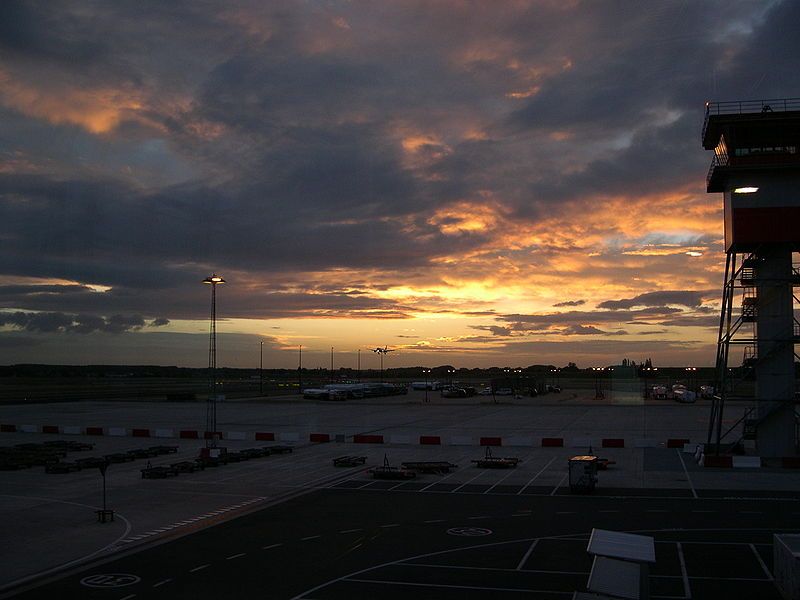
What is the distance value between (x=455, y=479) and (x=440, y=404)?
78.0m

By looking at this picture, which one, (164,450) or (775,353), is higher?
(775,353)

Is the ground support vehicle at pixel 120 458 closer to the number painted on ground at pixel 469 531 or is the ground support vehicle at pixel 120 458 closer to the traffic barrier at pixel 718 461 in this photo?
the number painted on ground at pixel 469 531

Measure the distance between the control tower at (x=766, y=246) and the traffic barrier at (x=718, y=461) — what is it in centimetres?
95

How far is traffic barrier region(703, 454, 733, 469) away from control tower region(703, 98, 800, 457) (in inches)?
37.5

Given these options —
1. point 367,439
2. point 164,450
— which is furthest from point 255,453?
point 367,439

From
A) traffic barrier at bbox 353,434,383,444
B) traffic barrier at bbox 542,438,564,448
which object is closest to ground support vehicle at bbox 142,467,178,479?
traffic barrier at bbox 353,434,383,444

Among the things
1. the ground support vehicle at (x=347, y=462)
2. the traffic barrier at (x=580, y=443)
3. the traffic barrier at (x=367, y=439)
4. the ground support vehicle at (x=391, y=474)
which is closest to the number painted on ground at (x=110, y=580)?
the ground support vehicle at (x=391, y=474)

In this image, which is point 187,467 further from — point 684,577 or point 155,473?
point 684,577

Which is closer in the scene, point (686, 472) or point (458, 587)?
point (458, 587)

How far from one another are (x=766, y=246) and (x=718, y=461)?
14521 mm

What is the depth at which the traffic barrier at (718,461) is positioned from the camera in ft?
151

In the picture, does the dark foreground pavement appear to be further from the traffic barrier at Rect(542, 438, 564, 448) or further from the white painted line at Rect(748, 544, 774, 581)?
the traffic barrier at Rect(542, 438, 564, 448)

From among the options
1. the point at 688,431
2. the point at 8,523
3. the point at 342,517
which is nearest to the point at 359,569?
the point at 342,517

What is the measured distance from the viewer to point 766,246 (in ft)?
157
